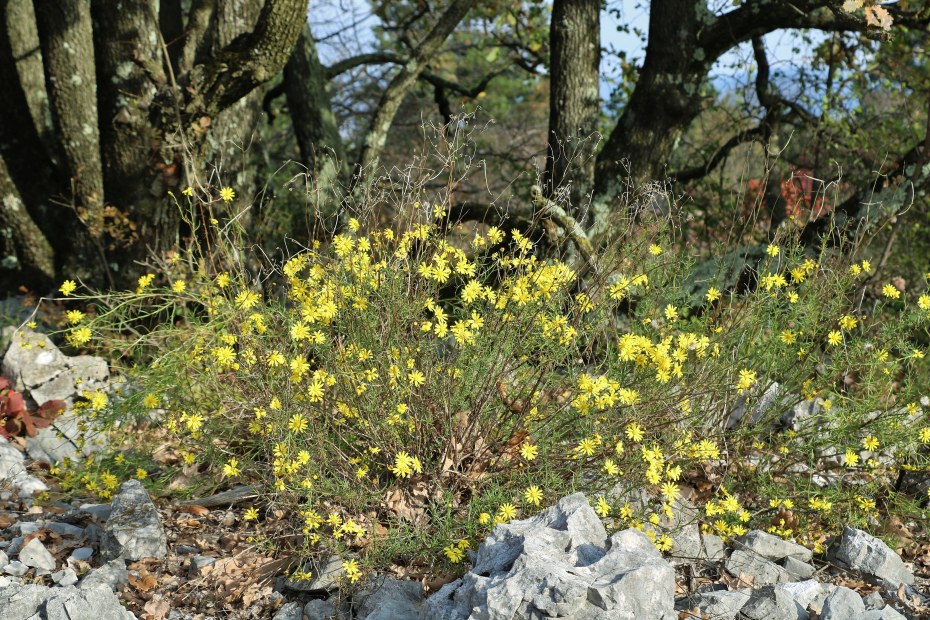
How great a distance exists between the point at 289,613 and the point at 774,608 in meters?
1.79

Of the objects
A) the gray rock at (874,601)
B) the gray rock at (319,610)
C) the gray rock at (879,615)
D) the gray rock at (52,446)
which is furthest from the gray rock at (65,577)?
the gray rock at (874,601)

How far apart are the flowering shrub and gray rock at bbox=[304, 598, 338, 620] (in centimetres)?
19

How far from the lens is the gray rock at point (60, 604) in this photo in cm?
316

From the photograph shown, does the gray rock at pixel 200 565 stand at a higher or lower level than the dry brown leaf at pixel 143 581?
higher

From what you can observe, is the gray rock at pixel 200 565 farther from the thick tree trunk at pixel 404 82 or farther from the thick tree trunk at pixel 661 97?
the thick tree trunk at pixel 661 97

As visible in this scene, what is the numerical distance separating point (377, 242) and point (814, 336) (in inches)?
80.7

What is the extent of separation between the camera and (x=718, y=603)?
327cm

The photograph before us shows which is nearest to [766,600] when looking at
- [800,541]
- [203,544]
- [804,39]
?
[800,541]

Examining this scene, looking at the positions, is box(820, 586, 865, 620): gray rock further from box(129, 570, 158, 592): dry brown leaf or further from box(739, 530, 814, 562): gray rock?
box(129, 570, 158, 592): dry brown leaf

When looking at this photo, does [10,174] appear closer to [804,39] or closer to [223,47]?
[223,47]

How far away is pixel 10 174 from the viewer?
695cm

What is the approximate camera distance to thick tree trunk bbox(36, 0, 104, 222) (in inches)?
250

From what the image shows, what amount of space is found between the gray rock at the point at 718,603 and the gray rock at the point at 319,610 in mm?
1297

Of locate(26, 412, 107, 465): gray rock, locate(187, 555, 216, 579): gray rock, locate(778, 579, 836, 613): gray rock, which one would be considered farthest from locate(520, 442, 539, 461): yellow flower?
locate(26, 412, 107, 465): gray rock
